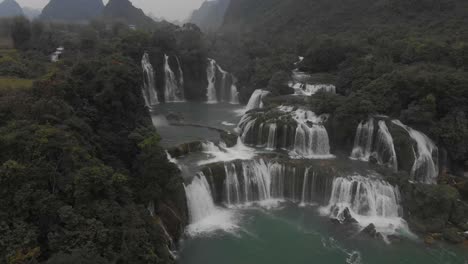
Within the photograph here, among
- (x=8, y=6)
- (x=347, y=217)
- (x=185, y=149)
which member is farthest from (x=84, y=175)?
(x=8, y=6)

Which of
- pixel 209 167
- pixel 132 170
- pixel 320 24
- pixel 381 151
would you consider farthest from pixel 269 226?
pixel 320 24

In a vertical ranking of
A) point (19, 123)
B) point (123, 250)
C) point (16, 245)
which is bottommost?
point (123, 250)

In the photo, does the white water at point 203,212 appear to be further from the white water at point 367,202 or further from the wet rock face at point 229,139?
the white water at point 367,202

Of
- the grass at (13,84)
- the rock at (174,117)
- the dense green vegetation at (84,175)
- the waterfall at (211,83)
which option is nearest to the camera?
the dense green vegetation at (84,175)

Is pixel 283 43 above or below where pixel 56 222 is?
above

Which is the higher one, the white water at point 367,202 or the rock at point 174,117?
the rock at point 174,117

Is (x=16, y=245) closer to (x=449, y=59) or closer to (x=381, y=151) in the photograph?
(x=381, y=151)

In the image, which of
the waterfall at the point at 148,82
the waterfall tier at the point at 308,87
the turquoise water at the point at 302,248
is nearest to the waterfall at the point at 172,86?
the waterfall at the point at 148,82
